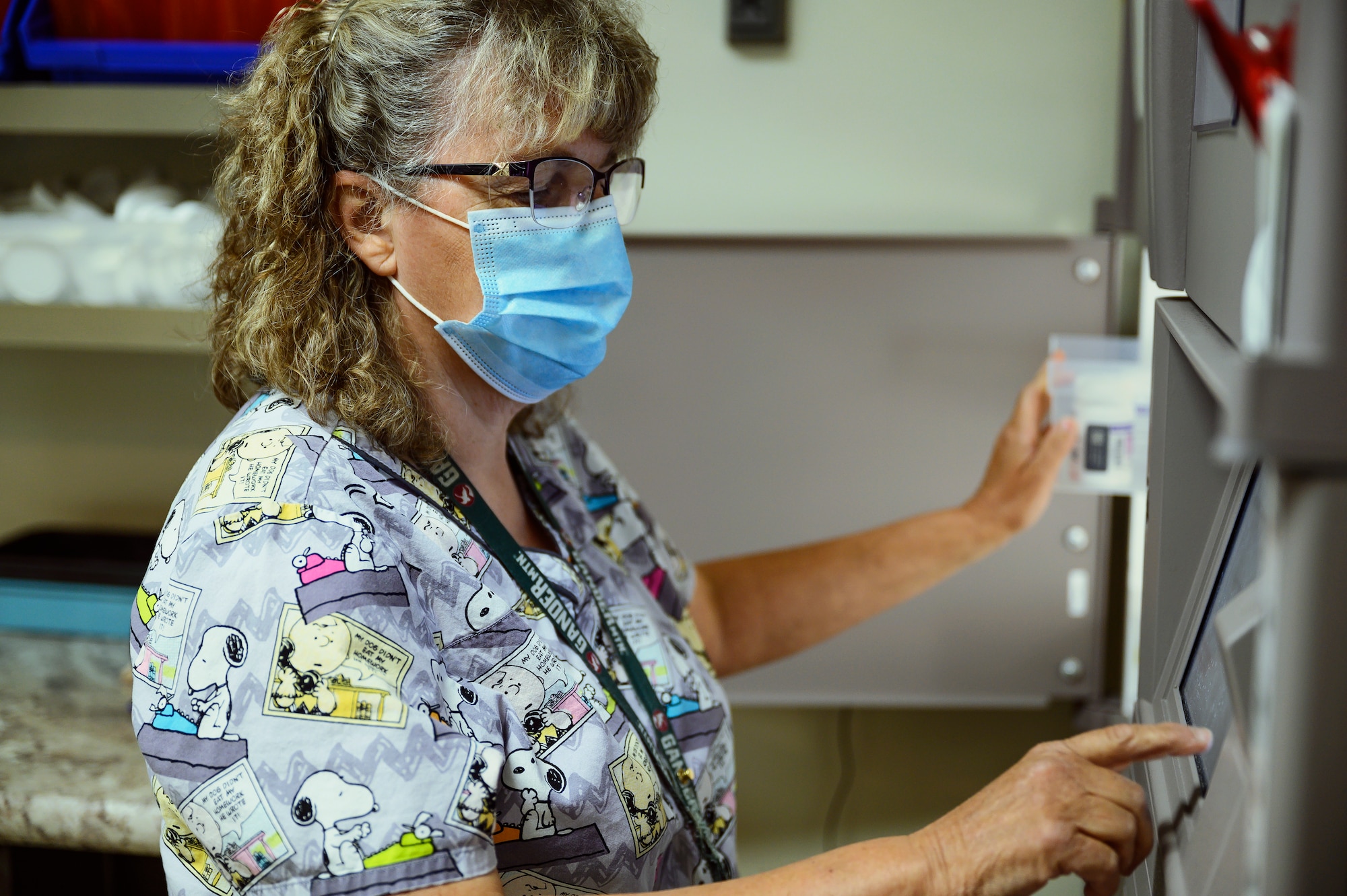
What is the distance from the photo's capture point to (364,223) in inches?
37.8

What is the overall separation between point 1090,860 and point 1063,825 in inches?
1.2

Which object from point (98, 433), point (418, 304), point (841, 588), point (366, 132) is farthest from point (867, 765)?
point (98, 433)

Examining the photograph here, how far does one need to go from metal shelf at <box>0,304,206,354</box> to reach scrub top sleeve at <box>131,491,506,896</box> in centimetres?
78

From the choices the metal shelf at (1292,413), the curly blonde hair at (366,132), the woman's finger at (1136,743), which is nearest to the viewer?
the metal shelf at (1292,413)

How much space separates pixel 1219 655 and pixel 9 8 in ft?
5.53

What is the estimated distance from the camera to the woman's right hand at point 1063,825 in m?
0.70

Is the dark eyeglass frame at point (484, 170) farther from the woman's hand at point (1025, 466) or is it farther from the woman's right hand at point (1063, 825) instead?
the woman's hand at point (1025, 466)

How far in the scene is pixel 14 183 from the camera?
1824 millimetres

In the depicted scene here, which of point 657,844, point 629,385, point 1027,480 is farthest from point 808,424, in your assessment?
point 657,844

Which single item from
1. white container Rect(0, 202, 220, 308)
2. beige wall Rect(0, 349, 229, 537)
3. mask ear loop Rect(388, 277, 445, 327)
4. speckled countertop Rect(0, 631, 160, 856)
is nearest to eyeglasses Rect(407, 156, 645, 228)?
mask ear loop Rect(388, 277, 445, 327)

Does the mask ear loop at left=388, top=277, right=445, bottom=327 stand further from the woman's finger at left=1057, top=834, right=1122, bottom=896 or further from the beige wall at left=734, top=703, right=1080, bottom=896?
the beige wall at left=734, top=703, right=1080, bottom=896

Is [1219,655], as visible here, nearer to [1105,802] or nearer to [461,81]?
[1105,802]

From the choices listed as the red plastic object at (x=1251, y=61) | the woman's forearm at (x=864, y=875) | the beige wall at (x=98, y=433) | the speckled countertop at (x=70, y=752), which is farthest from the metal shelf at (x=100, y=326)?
the red plastic object at (x=1251, y=61)

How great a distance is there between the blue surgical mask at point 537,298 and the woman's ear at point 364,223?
23mm
